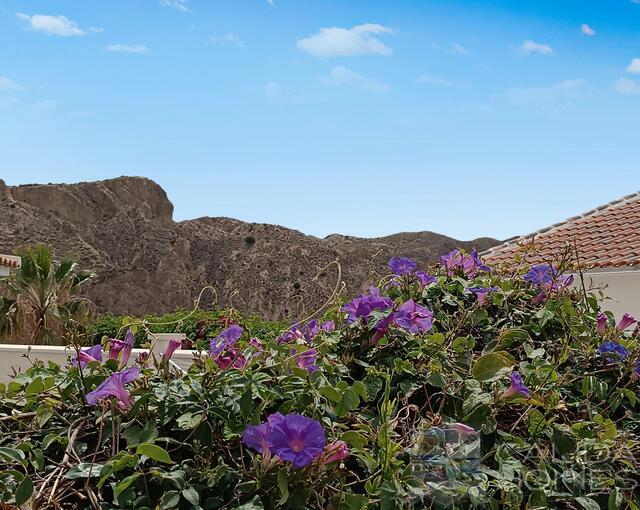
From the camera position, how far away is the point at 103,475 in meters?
1.46

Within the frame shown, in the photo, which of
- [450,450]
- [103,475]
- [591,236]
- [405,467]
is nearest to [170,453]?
[103,475]

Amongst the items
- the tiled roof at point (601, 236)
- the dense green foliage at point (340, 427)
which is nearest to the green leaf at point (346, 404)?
the dense green foliage at point (340, 427)

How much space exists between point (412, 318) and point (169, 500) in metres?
0.86

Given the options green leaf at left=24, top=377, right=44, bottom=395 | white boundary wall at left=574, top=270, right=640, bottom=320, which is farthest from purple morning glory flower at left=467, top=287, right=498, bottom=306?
white boundary wall at left=574, top=270, right=640, bottom=320

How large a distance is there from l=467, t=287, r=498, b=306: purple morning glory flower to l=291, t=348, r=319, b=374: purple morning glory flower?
77cm

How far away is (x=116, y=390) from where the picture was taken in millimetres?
1600

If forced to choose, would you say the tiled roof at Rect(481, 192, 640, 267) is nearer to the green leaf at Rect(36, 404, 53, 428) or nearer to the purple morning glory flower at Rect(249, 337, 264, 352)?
the purple morning glory flower at Rect(249, 337, 264, 352)

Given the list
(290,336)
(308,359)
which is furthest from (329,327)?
(308,359)

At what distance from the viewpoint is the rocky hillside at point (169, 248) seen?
33.2 metres

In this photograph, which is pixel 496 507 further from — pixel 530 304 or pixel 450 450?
pixel 530 304

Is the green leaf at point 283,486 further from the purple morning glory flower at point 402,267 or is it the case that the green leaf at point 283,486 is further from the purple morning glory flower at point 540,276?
the purple morning glory flower at point 540,276

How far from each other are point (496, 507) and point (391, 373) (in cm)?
41

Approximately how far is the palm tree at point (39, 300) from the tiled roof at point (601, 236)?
26.5ft

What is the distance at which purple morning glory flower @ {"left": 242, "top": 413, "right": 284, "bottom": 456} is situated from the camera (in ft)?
4.78
